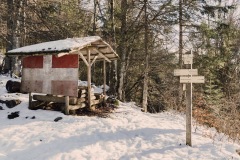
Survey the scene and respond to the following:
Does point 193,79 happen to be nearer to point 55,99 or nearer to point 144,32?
point 55,99

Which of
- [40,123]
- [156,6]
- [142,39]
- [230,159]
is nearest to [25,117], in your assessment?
[40,123]

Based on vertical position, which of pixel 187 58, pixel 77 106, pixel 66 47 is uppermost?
pixel 66 47

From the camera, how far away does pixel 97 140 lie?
8898mm

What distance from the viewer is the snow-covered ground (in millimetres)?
7855

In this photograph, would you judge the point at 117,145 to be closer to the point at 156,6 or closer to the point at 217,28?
the point at 156,6

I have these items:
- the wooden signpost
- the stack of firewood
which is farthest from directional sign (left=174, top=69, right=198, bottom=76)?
the stack of firewood

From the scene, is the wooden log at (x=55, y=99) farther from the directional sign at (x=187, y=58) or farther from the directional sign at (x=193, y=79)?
the directional sign at (x=187, y=58)

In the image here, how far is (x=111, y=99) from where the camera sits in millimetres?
14852

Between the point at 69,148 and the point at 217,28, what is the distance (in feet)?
50.2

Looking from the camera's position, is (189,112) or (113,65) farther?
(113,65)

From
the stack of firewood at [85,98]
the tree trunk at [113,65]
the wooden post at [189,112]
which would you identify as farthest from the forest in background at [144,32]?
the wooden post at [189,112]

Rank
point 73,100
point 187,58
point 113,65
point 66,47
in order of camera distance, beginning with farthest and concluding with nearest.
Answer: point 113,65 < point 73,100 < point 66,47 < point 187,58

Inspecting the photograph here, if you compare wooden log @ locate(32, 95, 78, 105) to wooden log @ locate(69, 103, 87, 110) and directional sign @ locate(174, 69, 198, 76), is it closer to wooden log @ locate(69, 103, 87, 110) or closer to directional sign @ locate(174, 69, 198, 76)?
wooden log @ locate(69, 103, 87, 110)

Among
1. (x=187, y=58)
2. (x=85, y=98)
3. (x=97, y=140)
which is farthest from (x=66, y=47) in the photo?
(x=187, y=58)
